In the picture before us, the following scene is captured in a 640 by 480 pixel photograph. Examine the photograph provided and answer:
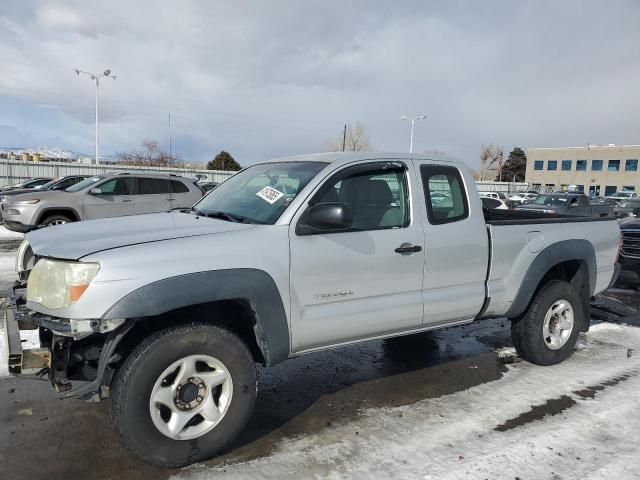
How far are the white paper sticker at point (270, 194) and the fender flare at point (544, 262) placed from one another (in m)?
2.34

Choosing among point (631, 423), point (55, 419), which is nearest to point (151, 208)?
point (55, 419)

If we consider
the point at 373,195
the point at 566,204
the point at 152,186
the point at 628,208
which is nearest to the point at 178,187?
the point at 152,186

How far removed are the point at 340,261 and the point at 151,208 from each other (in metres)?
9.88

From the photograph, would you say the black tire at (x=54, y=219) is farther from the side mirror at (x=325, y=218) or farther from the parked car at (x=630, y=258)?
the parked car at (x=630, y=258)

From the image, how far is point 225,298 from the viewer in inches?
119

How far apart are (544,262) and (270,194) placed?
2.58 metres

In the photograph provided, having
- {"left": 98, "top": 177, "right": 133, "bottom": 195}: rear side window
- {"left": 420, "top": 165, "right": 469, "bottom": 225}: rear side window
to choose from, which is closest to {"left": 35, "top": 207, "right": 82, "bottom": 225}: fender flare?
{"left": 98, "top": 177, "right": 133, "bottom": 195}: rear side window

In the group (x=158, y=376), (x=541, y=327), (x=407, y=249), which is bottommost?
(x=541, y=327)

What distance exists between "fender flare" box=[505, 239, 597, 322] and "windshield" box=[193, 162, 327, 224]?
2167mm

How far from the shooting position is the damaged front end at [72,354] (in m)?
2.76

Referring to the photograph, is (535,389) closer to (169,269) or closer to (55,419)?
(169,269)

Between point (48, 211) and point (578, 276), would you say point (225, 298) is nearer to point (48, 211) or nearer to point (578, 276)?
point (578, 276)

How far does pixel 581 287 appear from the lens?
5133 mm

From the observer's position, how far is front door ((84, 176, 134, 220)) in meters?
12.1
